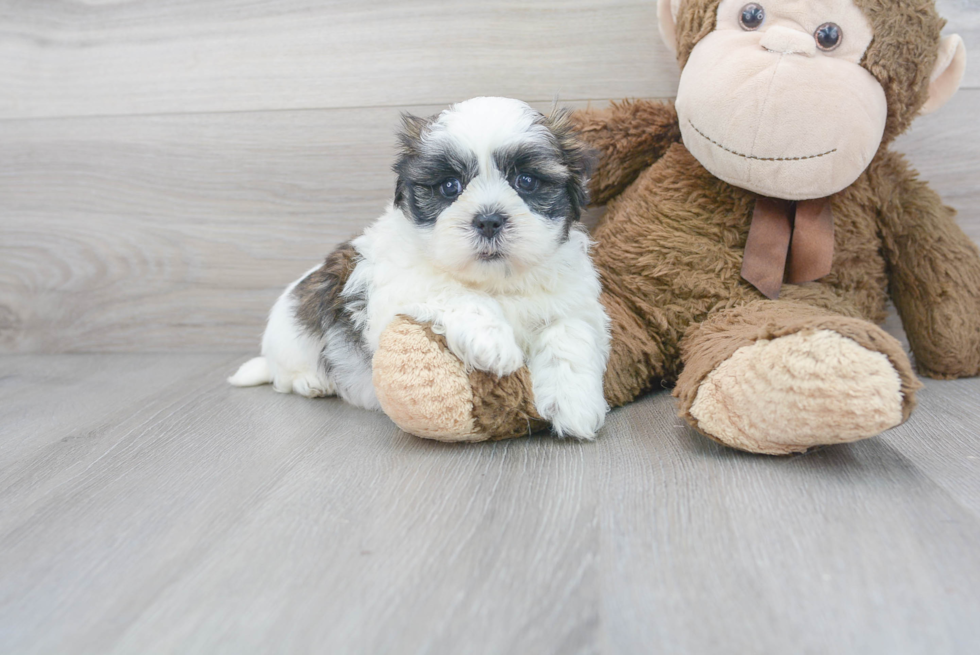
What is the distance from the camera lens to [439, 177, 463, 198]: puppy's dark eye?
1.35 meters

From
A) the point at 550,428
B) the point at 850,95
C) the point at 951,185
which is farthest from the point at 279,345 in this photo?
the point at 951,185

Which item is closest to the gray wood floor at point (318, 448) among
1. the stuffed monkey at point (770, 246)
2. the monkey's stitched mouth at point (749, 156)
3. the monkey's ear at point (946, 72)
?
the stuffed monkey at point (770, 246)

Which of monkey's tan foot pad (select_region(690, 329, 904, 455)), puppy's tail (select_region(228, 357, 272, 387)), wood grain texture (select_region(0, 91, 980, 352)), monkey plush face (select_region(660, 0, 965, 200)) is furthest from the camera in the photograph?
wood grain texture (select_region(0, 91, 980, 352))

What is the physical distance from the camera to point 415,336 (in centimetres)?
130

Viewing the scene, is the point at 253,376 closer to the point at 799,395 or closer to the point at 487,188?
the point at 487,188

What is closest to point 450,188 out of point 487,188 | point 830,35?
point 487,188

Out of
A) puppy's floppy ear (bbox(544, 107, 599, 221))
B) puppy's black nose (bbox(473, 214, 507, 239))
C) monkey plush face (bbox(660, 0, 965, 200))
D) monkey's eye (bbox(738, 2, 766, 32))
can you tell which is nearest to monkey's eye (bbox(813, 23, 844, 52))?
monkey plush face (bbox(660, 0, 965, 200))

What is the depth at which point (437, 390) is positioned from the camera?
1.28 m

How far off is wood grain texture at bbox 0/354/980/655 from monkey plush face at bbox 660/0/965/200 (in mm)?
541

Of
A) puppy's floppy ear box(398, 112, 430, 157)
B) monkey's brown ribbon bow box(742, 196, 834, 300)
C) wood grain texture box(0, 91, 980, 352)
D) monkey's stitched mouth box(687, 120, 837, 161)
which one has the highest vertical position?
monkey's stitched mouth box(687, 120, 837, 161)

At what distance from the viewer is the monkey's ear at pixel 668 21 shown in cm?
167

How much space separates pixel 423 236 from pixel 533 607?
750 millimetres

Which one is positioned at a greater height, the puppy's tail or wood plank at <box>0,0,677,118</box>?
wood plank at <box>0,0,677,118</box>

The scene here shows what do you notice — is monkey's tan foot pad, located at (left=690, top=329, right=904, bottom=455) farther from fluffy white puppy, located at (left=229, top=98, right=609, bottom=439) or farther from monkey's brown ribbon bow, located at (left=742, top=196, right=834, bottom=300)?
monkey's brown ribbon bow, located at (left=742, top=196, right=834, bottom=300)
